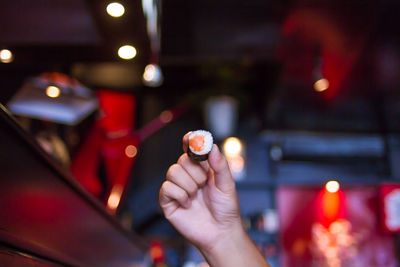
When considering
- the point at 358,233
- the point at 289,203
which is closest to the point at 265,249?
the point at 289,203

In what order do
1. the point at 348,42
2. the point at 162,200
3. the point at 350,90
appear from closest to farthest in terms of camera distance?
the point at 162,200 < the point at 348,42 < the point at 350,90

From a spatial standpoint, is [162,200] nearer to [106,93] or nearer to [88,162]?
[88,162]

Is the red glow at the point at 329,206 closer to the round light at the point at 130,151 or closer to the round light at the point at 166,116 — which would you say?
the round light at the point at 166,116

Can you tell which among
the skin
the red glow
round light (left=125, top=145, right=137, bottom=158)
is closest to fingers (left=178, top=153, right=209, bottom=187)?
the skin

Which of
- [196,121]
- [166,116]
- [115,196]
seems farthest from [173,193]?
[196,121]

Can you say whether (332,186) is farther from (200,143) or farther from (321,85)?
(200,143)

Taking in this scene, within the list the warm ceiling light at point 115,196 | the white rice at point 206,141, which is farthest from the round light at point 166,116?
the white rice at point 206,141
